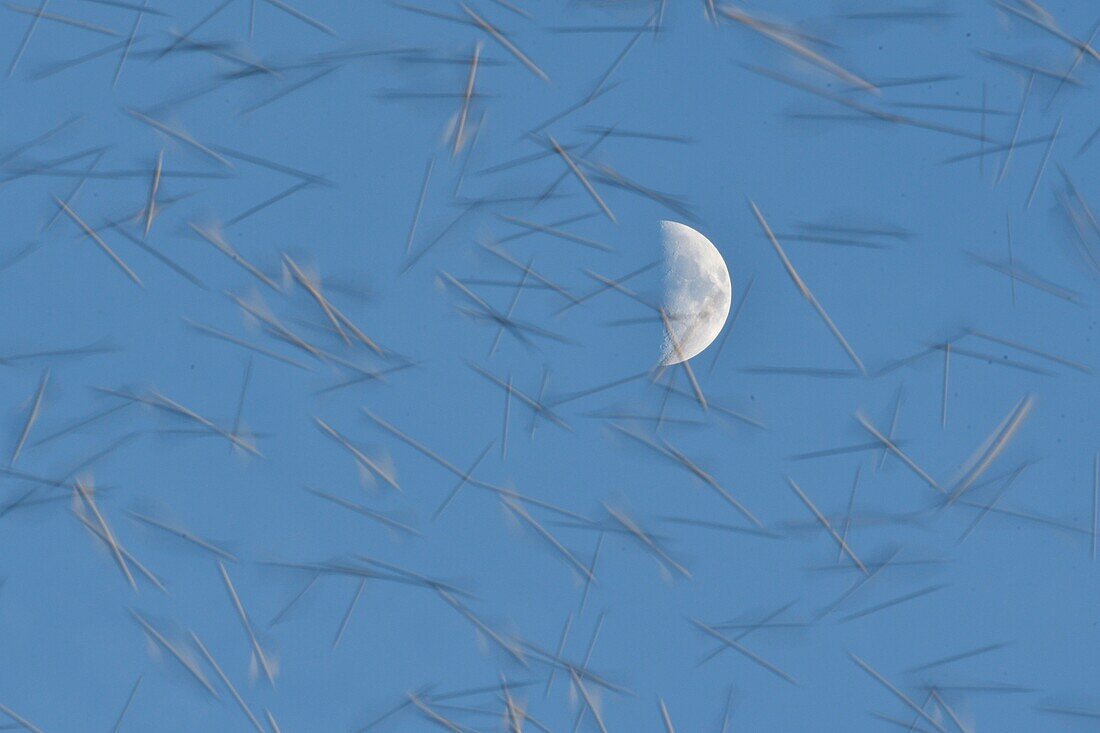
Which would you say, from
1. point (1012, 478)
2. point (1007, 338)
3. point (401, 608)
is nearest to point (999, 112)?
point (1007, 338)

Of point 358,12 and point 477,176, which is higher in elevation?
point 358,12

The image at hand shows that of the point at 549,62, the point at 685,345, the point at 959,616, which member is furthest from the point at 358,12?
the point at 959,616

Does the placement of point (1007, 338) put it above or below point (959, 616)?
above

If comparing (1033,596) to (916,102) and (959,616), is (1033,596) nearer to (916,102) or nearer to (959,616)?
(959,616)

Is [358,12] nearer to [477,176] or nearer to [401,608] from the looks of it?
[477,176]

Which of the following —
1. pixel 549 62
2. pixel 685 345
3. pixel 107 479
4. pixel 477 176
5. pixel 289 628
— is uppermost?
pixel 549 62
